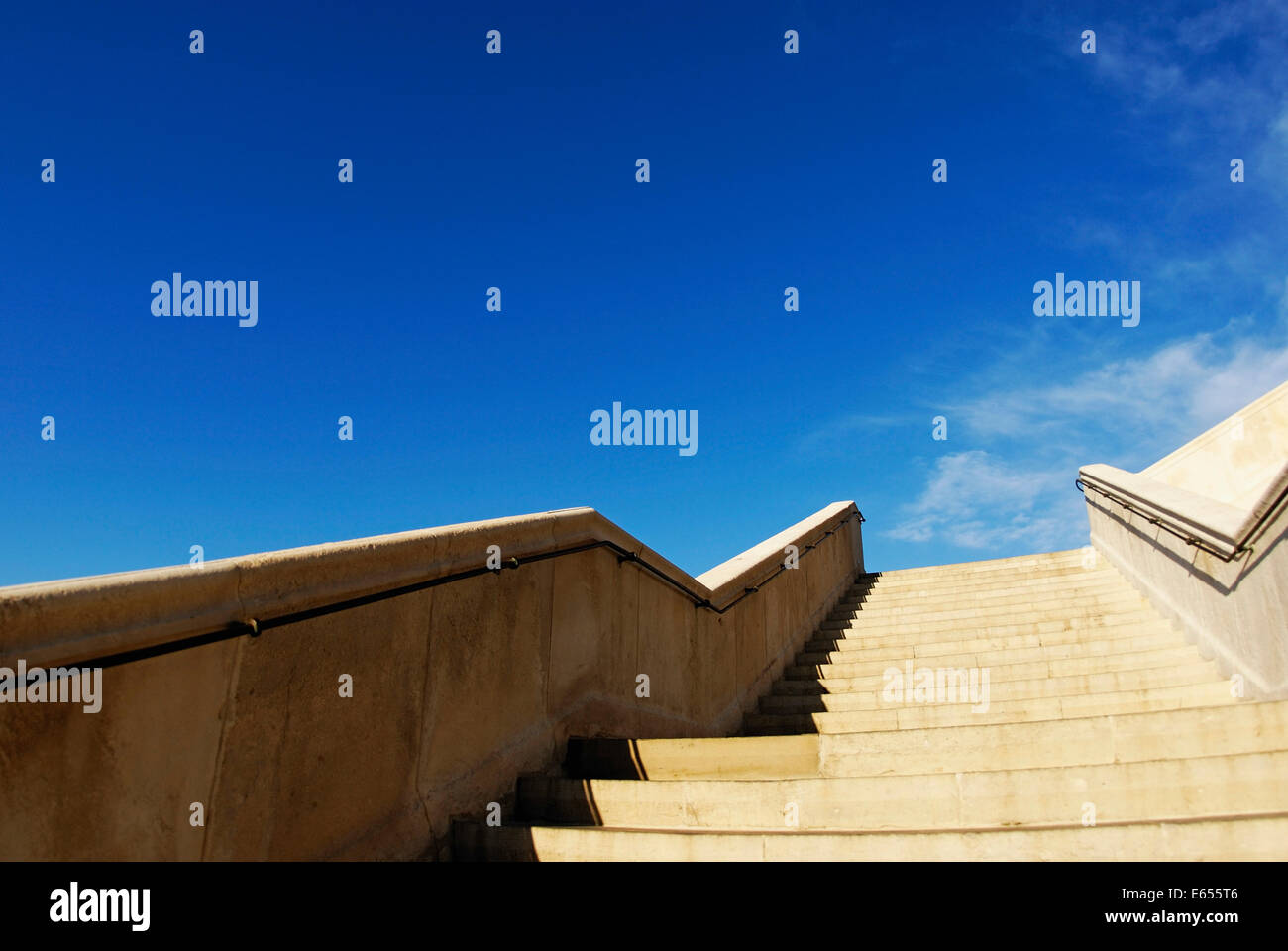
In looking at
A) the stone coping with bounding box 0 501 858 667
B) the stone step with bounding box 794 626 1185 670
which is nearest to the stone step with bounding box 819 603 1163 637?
the stone step with bounding box 794 626 1185 670

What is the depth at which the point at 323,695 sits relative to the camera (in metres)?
2.90

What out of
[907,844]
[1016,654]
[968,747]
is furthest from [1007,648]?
[907,844]

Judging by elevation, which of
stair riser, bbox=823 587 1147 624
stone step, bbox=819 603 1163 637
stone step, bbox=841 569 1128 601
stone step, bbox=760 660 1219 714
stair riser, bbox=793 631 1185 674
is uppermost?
stone step, bbox=841 569 1128 601

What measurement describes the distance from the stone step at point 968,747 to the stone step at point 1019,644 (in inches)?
116

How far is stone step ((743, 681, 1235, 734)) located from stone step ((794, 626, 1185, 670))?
1.24 meters

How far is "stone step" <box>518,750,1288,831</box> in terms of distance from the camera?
2881mm

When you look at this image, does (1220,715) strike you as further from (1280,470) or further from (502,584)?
(502,584)

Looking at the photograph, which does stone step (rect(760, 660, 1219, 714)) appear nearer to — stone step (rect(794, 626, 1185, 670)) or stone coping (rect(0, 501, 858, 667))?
stone step (rect(794, 626, 1185, 670))

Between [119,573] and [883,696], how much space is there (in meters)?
5.25

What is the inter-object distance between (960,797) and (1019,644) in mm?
4442

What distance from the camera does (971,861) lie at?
2.52 meters

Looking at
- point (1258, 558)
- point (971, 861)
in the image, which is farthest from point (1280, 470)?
point (971, 861)

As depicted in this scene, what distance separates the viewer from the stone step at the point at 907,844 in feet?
7.80

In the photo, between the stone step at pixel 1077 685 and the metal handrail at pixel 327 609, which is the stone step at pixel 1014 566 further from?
the metal handrail at pixel 327 609
